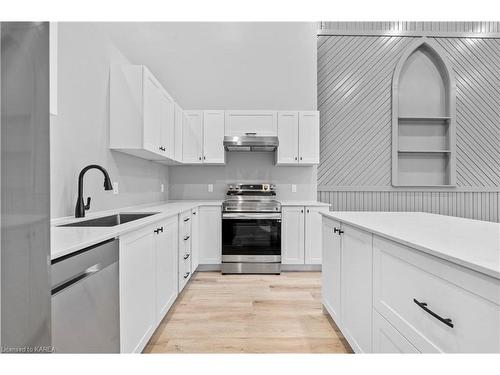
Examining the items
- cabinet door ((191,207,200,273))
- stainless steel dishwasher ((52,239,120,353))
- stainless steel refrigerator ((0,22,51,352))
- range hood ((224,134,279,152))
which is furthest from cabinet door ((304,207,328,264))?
stainless steel refrigerator ((0,22,51,352))

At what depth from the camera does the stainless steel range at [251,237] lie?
11.7 ft

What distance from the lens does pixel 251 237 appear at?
361cm

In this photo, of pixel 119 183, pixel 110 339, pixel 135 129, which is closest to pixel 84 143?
pixel 135 129

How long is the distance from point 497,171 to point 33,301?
6349 mm

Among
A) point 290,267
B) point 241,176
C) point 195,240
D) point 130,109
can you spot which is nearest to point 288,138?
point 241,176

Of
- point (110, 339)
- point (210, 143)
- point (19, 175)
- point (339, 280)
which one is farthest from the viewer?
point (210, 143)

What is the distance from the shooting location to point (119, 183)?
2.75 meters

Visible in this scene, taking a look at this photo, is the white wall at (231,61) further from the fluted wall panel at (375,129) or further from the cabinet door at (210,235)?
the cabinet door at (210,235)

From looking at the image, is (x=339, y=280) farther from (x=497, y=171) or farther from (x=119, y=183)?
(x=497, y=171)

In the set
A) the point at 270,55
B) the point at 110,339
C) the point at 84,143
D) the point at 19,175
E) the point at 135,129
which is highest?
the point at 270,55

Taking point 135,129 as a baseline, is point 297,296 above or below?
below

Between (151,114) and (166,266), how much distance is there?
1436 mm

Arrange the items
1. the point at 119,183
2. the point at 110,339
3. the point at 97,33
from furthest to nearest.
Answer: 1. the point at 119,183
2. the point at 97,33
3. the point at 110,339

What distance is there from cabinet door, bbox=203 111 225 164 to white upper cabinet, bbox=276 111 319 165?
2.74 feet
